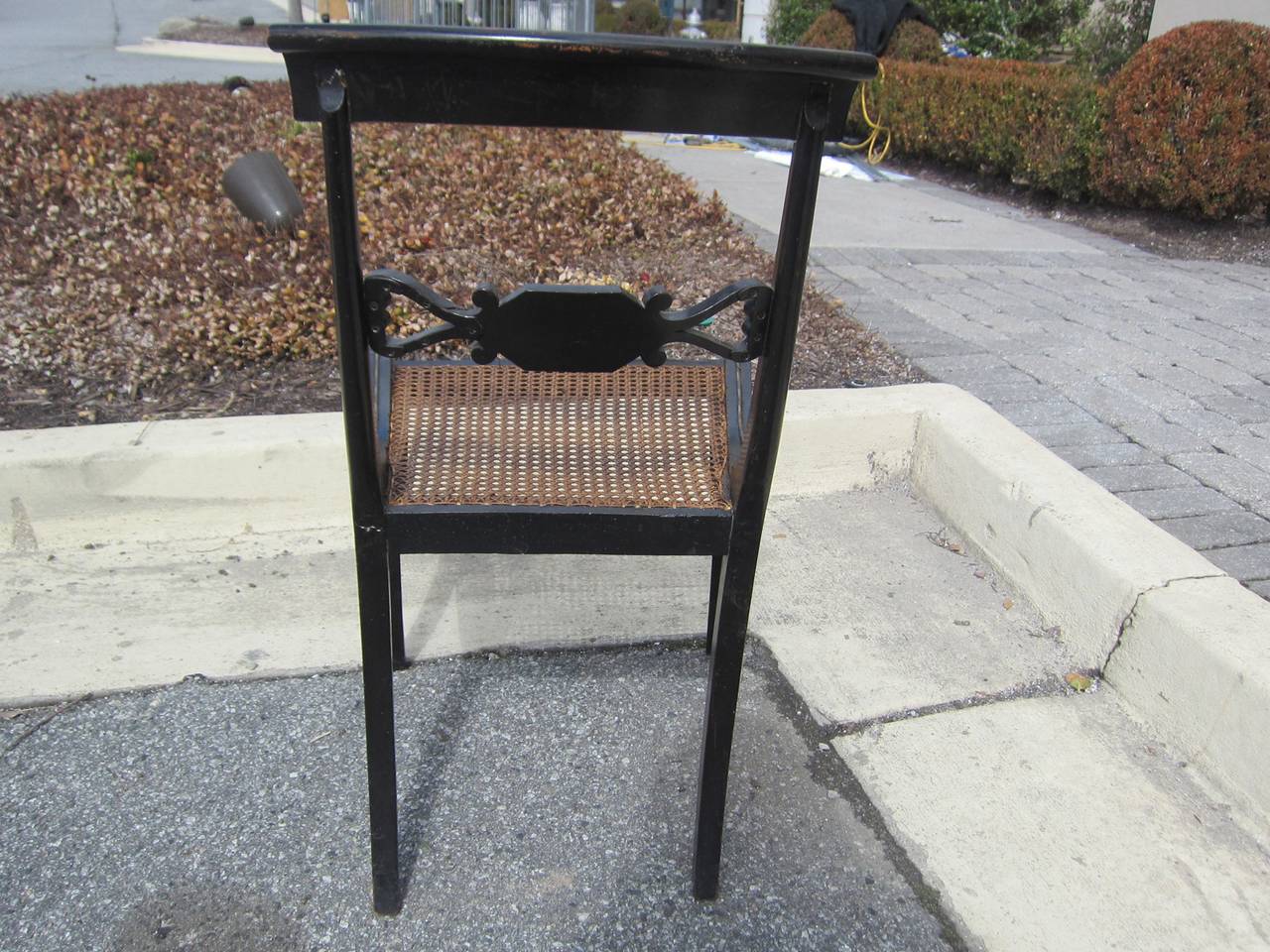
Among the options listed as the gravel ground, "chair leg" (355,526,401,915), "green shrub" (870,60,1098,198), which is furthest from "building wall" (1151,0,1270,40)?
"chair leg" (355,526,401,915)

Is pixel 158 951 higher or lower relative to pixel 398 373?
lower

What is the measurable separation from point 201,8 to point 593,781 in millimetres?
33740

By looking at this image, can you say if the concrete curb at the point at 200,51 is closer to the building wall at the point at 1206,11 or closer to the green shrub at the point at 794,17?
the green shrub at the point at 794,17

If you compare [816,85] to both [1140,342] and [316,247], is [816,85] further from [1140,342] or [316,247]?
[1140,342]

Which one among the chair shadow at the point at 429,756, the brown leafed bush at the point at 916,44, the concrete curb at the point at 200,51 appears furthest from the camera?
the concrete curb at the point at 200,51

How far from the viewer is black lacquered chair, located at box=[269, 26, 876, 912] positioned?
3.64ft

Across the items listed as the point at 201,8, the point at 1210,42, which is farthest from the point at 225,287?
the point at 201,8

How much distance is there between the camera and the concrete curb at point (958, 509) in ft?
6.32

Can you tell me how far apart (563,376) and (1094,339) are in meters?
3.38

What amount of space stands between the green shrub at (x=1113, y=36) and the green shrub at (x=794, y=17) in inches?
147

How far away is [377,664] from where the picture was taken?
4.82 ft

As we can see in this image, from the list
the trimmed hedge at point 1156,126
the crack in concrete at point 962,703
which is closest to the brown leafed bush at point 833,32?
the trimmed hedge at point 1156,126

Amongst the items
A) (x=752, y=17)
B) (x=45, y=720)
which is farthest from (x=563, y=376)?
(x=752, y=17)

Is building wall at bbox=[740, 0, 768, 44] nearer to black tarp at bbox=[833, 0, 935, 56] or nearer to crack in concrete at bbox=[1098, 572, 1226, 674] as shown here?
black tarp at bbox=[833, 0, 935, 56]
